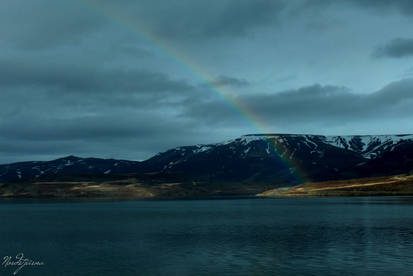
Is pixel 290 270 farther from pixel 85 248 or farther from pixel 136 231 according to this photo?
pixel 136 231

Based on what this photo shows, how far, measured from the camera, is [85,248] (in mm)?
80062

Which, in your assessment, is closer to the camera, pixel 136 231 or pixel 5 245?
pixel 5 245

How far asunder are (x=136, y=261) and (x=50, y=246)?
25703mm

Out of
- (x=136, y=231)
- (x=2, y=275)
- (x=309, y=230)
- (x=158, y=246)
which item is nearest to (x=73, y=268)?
(x=2, y=275)

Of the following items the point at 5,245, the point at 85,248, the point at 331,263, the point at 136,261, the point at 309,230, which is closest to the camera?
the point at 331,263

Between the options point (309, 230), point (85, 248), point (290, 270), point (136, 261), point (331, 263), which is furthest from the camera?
point (309, 230)

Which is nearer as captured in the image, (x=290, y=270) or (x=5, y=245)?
(x=290, y=270)

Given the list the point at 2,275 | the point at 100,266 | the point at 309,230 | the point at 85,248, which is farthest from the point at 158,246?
the point at 309,230

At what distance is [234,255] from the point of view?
68.6 meters

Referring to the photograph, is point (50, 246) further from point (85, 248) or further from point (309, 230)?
point (309, 230)

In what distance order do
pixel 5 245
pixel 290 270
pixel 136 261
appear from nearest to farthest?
1. pixel 290 270
2. pixel 136 261
3. pixel 5 245

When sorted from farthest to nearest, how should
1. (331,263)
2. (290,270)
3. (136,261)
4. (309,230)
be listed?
1. (309,230)
2. (136,261)
3. (331,263)
4. (290,270)

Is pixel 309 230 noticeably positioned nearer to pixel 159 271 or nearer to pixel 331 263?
pixel 331 263

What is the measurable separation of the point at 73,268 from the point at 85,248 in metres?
19.6
